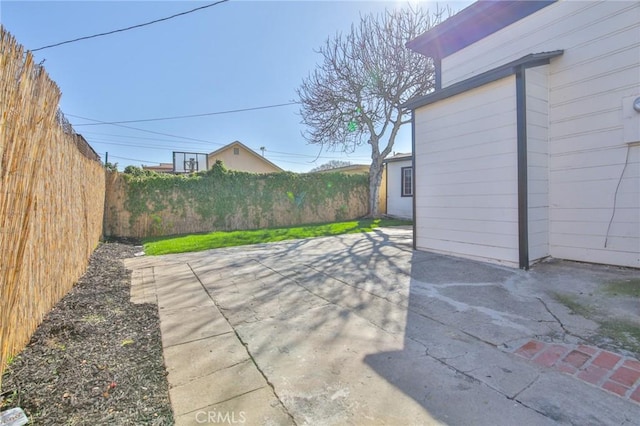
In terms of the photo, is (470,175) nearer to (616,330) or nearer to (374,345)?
(616,330)

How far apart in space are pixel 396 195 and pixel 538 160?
9520mm

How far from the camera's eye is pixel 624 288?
336 cm

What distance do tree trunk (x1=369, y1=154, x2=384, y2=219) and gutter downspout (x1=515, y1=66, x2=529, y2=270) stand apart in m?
8.84

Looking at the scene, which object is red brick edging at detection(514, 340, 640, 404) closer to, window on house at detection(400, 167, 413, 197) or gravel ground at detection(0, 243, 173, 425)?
gravel ground at detection(0, 243, 173, 425)

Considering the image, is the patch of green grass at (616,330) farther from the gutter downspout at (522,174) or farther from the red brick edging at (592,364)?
the gutter downspout at (522,174)

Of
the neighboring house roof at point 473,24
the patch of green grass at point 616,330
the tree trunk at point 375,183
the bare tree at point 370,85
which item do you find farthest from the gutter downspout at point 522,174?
the tree trunk at point 375,183

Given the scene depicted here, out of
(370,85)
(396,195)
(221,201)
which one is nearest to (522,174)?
(370,85)

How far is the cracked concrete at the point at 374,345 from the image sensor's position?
62.6 inches

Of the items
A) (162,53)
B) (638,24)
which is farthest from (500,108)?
(162,53)

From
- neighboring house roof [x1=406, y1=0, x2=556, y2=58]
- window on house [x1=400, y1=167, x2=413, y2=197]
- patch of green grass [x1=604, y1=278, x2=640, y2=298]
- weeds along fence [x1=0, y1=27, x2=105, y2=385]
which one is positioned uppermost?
neighboring house roof [x1=406, y1=0, x2=556, y2=58]

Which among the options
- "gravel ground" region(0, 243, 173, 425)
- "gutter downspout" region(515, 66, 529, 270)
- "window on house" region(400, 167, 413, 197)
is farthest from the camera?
"window on house" region(400, 167, 413, 197)

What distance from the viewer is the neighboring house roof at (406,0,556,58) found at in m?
5.28

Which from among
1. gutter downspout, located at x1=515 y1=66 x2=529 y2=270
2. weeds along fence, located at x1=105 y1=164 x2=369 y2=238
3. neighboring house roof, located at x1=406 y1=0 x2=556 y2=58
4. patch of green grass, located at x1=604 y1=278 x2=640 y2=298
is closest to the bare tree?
weeds along fence, located at x1=105 y1=164 x2=369 y2=238

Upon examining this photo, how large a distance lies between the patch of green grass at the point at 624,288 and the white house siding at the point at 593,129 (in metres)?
0.71
